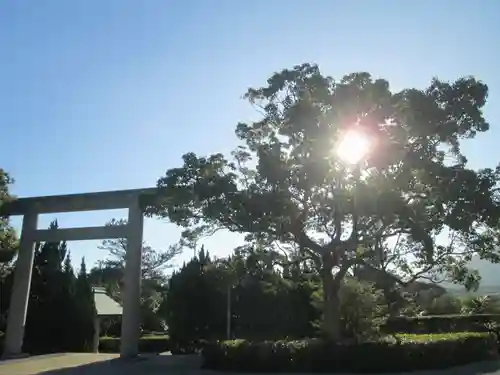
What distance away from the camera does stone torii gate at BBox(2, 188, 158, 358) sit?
58.6ft

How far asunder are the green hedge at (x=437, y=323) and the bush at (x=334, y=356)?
598 cm

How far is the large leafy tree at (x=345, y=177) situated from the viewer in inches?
504

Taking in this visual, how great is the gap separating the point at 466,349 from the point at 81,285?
16.1 meters

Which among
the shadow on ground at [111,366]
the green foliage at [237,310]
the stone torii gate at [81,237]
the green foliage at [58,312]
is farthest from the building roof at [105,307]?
the shadow on ground at [111,366]

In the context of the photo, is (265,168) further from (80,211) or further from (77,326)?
(77,326)

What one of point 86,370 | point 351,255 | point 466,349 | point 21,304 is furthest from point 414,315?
point 21,304

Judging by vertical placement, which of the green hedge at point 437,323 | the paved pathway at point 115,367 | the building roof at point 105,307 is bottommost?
the paved pathway at point 115,367

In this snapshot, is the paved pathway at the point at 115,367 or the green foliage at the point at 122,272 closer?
the paved pathway at the point at 115,367

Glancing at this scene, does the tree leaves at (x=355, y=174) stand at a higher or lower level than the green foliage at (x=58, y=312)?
higher

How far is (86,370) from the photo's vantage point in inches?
580

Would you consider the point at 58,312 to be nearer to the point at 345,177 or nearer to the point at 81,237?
the point at 81,237

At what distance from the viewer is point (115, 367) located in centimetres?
1535

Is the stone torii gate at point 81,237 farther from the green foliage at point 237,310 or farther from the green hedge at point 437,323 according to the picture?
the green hedge at point 437,323

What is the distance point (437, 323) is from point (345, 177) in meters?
10.5
